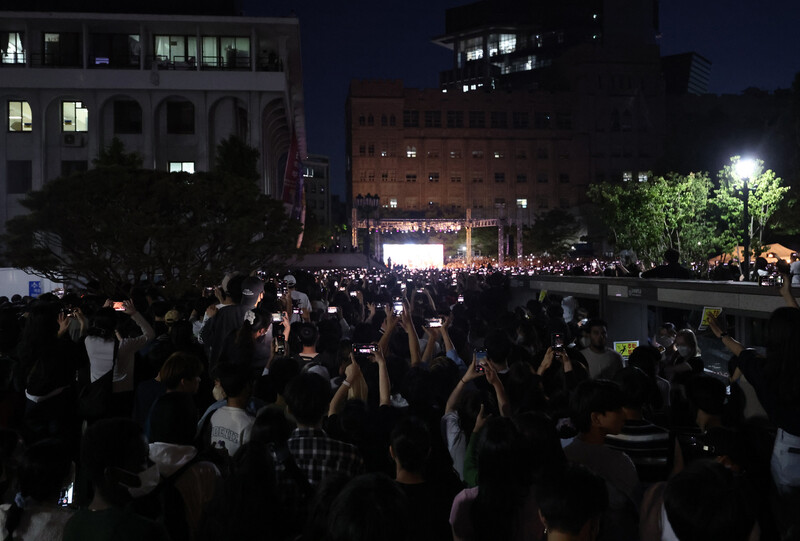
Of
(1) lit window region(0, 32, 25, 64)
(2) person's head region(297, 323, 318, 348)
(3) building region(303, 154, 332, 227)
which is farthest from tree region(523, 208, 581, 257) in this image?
(3) building region(303, 154, 332, 227)

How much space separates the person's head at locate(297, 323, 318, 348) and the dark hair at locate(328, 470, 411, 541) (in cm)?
525

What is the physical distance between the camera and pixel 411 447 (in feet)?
12.2

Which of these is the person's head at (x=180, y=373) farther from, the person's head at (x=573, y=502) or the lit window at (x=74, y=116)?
the lit window at (x=74, y=116)

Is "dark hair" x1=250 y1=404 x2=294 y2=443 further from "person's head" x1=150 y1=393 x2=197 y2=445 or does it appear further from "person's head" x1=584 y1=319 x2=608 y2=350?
"person's head" x1=584 y1=319 x2=608 y2=350

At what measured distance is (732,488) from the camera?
2.82 metres

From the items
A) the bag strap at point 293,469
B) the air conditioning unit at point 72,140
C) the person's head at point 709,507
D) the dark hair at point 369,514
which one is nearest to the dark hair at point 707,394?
the person's head at point 709,507

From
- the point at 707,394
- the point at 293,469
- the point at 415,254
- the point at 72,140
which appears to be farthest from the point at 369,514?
the point at 415,254

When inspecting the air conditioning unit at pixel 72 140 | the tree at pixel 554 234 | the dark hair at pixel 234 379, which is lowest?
the dark hair at pixel 234 379

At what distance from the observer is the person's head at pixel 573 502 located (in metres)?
2.89

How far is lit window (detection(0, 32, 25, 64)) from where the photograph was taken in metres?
48.8

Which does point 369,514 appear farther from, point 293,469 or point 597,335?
point 597,335

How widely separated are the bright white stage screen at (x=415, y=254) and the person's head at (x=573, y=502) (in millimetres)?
64502

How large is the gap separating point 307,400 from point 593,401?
5.57ft

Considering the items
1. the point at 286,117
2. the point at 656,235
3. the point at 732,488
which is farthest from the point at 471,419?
the point at 286,117
